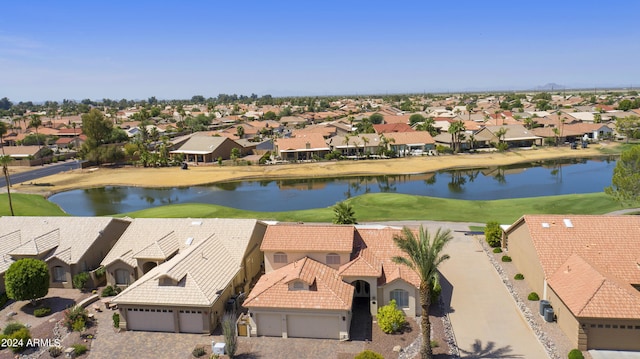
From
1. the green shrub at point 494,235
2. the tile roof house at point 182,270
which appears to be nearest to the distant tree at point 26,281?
the tile roof house at point 182,270

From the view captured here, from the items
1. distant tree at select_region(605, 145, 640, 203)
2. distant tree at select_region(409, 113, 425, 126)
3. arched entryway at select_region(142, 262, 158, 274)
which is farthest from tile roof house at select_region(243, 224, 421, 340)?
distant tree at select_region(409, 113, 425, 126)

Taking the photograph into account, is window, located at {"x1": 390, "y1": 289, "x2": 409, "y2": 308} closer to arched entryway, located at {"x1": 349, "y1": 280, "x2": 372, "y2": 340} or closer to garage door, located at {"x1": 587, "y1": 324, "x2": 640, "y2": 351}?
arched entryway, located at {"x1": 349, "y1": 280, "x2": 372, "y2": 340}

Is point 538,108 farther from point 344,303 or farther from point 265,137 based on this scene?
point 344,303

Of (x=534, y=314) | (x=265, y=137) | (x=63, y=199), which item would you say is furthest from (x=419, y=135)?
(x=534, y=314)

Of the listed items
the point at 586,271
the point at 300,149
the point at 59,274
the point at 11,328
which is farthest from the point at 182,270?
the point at 300,149

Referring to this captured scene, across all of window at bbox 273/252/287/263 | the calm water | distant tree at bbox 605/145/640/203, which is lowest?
the calm water
